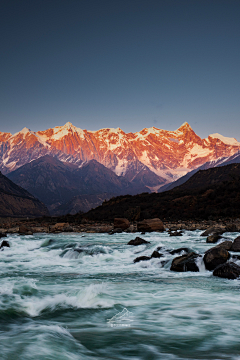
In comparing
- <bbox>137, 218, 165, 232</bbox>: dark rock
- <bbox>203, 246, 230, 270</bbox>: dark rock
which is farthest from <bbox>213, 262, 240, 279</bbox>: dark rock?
<bbox>137, 218, 165, 232</bbox>: dark rock

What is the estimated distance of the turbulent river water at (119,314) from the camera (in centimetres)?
589

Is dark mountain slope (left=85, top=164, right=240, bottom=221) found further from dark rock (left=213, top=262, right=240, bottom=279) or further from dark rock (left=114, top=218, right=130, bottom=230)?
dark rock (left=213, top=262, right=240, bottom=279)

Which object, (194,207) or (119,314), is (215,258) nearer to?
(119,314)

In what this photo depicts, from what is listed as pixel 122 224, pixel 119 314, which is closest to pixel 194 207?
pixel 122 224

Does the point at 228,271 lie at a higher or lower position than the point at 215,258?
lower

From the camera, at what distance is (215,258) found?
575 inches

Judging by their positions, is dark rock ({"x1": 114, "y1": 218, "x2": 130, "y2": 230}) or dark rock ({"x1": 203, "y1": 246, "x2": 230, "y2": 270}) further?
dark rock ({"x1": 114, "y1": 218, "x2": 130, "y2": 230})

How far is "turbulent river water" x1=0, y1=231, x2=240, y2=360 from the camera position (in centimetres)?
589

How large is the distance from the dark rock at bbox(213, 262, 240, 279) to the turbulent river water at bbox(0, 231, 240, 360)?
1.43 ft

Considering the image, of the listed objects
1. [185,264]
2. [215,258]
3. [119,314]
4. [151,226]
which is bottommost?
[119,314]

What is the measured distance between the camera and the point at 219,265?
554 inches

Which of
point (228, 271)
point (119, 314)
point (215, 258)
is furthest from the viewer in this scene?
point (215, 258)

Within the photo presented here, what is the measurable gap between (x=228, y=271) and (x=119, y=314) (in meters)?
6.43

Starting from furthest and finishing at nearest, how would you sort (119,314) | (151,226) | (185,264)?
(151,226)
(185,264)
(119,314)
